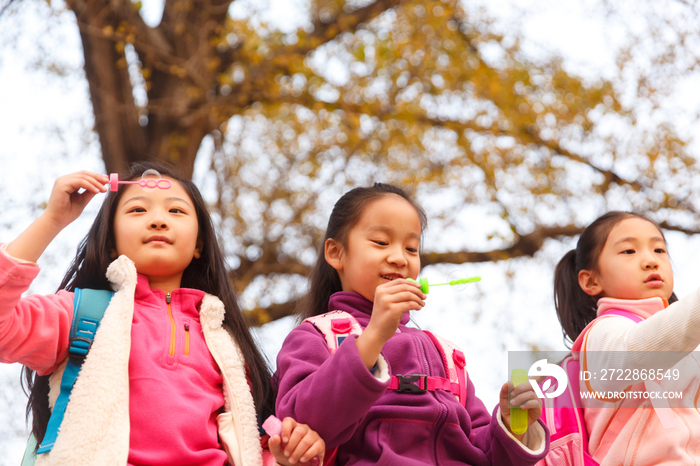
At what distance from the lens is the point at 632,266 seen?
2.81 meters

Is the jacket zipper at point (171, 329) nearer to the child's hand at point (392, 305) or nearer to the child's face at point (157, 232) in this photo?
the child's face at point (157, 232)

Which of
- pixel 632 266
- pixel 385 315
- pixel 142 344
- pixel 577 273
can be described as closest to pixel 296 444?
pixel 385 315

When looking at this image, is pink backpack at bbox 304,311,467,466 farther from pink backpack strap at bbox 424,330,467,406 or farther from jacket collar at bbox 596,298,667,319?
jacket collar at bbox 596,298,667,319

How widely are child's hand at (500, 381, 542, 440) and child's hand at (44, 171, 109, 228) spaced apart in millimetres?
1419

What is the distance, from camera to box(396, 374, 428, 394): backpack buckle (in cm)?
221

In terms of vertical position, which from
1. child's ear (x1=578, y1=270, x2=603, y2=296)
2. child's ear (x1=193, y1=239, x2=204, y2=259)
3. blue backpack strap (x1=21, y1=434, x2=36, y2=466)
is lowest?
blue backpack strap (x1=21, y1=434, x2=36, y2=466)

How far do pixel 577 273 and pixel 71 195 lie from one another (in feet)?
6.80

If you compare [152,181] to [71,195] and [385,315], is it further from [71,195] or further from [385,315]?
[385,315]

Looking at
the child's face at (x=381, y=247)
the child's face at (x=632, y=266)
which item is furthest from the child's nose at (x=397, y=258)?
the child's face at (x=632, y=266)

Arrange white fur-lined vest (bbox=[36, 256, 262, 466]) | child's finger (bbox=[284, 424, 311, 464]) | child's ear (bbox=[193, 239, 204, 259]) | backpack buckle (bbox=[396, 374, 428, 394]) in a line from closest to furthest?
child's finger (bbox=[284, 424, 311, 464]), white fur-lined vest (bbox=[36, 256, 262, 466]), backpack buckle (bbox=[396, 374, 428, 394]), child's ear (bbox=[193, 239, 204, 259])

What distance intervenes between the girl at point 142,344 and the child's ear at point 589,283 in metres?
1.40

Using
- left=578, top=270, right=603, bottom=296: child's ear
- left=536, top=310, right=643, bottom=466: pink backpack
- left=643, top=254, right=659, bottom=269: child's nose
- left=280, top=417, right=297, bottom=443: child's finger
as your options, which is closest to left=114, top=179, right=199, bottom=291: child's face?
left=280, top=417, right=297, bottom=443: child's finger

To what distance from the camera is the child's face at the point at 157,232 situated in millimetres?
2455

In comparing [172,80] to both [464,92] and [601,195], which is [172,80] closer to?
[464,92]
